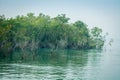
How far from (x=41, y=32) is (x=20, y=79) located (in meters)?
34.1

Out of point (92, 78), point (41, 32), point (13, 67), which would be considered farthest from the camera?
point (41, 32)

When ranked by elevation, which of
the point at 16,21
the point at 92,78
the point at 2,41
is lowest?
the point at 92,78

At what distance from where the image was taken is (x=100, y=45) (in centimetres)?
6950

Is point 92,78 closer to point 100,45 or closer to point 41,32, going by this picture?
point 41,32

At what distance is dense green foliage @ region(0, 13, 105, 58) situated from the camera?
149 ft

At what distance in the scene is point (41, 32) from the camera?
55312mm

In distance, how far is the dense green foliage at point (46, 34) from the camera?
4544 centimetres

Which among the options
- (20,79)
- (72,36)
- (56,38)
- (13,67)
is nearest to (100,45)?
(72,36)

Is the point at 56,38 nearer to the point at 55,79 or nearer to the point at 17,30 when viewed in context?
the point at 17,30

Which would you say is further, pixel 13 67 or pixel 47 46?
pixel 47 46

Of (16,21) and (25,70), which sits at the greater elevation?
(16,21)

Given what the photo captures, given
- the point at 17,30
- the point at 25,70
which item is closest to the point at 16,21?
the point at 17,30

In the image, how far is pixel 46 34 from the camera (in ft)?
Result: 186

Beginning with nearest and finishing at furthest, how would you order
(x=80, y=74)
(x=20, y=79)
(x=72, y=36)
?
(x=20, y=79), (x=80, y=74), (x=72, y=36)
